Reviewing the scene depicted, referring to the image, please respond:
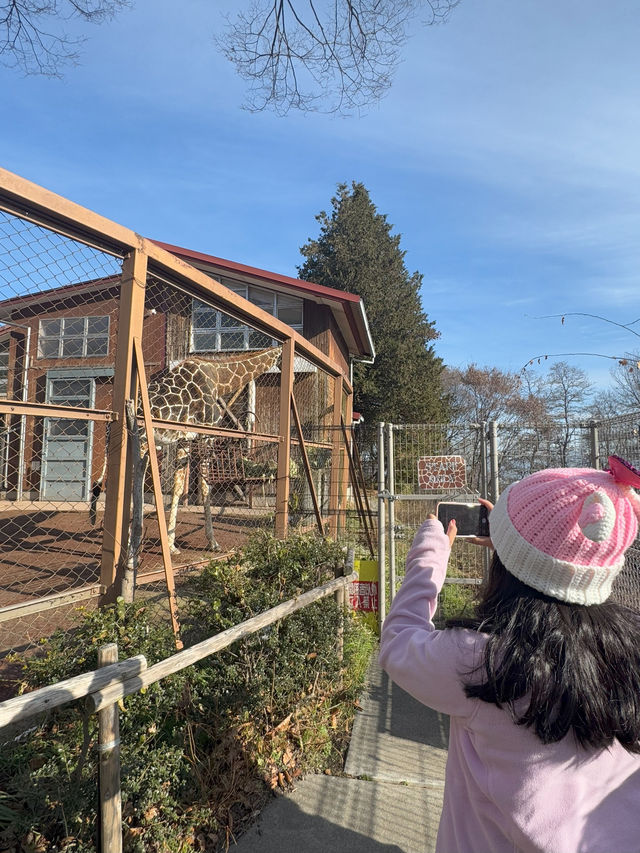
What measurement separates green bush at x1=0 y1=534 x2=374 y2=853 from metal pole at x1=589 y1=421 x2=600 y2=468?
2163 mm

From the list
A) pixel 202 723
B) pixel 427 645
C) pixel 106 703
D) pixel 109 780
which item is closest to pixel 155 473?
pixel 202 723

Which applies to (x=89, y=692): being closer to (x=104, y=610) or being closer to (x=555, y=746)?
(x=104, y=610)

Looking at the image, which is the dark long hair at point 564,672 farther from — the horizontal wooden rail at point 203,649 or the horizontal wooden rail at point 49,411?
the horizontal wooden rail at point 49,411

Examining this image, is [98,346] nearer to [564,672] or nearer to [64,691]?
[64,691]

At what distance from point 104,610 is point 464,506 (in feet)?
7.20

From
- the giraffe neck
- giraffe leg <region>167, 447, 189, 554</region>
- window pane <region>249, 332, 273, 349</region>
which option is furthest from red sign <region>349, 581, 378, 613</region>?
window pane <region>249, 332, 273, 349</region>

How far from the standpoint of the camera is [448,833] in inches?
54.9

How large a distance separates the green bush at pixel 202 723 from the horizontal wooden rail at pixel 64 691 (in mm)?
367

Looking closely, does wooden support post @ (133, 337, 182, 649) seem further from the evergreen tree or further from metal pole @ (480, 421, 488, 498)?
the evergreen tree

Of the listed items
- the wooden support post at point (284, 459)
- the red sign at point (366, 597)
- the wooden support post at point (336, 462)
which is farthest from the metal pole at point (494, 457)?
the wooden support post at point (336, 462)

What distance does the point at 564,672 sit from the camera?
125 centimetres

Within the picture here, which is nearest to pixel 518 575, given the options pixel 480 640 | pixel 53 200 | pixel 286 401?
pixel 480 640

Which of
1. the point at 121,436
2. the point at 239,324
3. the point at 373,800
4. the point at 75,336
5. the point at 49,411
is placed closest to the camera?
the point at 49,411

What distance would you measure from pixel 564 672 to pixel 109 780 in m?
1.70
